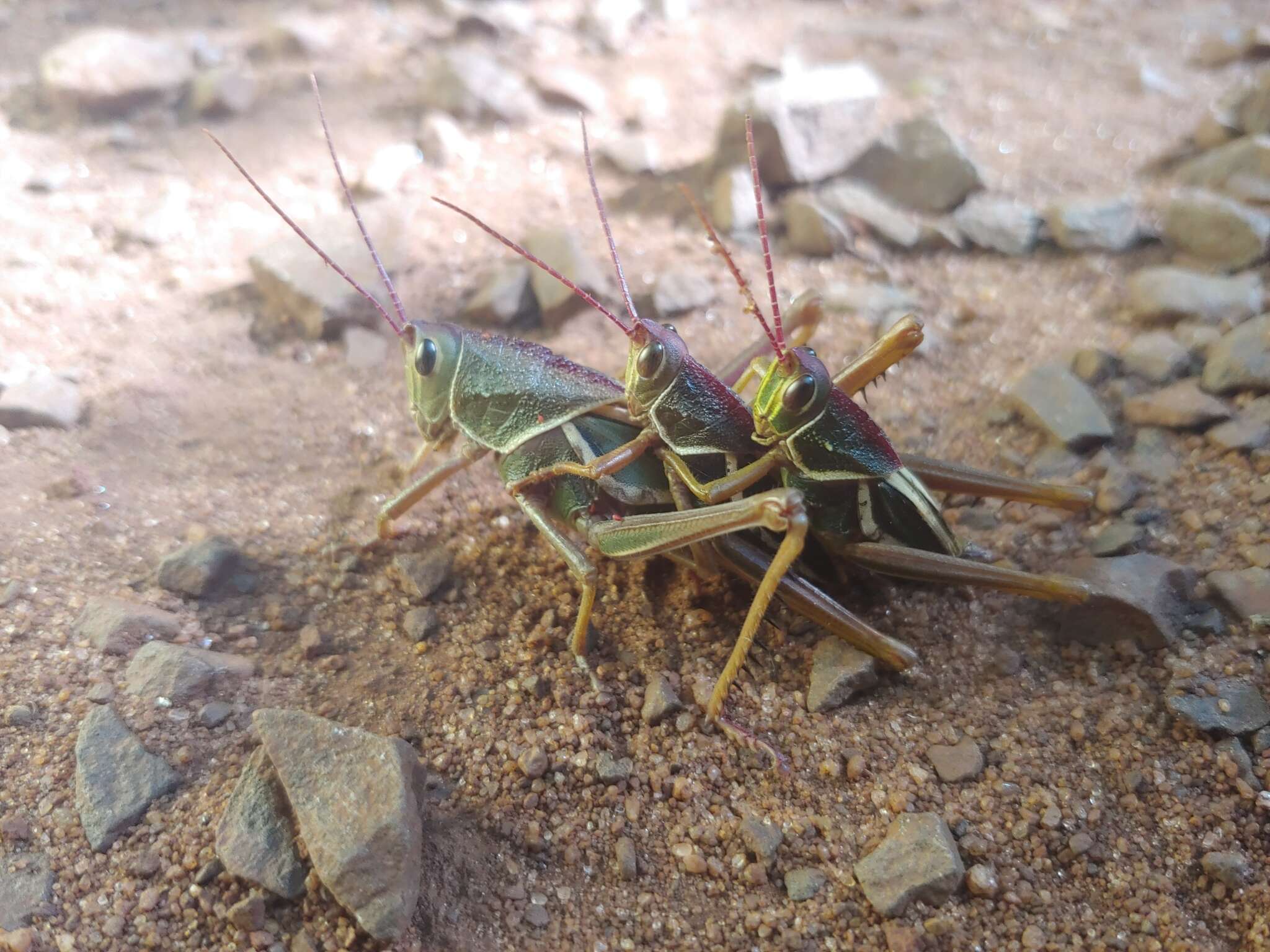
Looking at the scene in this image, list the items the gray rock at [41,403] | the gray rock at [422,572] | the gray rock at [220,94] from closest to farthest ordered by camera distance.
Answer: the gray rock at [422,572], the gray rock at [41,403], the gray rock at [220,94]

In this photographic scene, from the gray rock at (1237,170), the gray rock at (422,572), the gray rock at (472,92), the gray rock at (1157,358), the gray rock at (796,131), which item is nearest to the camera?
the gray rock at (422,572)

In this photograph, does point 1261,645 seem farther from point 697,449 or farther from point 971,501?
point 697,449

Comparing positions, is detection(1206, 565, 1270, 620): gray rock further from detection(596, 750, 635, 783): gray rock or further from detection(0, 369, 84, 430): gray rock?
detection(0, 369, 84, 430): gray rock

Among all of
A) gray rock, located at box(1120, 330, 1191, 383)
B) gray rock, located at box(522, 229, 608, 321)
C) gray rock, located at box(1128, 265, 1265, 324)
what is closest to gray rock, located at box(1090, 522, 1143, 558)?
gray rock, located at box(1120, 330, 1191, 383)

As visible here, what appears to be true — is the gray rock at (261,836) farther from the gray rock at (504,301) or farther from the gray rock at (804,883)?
the gray rock at (504,301)

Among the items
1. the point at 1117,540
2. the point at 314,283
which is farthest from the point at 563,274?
the point at 1117,540

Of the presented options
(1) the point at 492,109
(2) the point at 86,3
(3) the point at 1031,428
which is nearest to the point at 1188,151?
(3) the point at 1031,428

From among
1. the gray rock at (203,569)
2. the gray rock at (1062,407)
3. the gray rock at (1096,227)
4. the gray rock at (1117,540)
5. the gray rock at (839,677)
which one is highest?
the gray rock at (1096,227)

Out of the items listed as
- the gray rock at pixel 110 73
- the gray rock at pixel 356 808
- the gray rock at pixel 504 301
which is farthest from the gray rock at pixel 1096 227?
the gray rock at pixel 110 73
